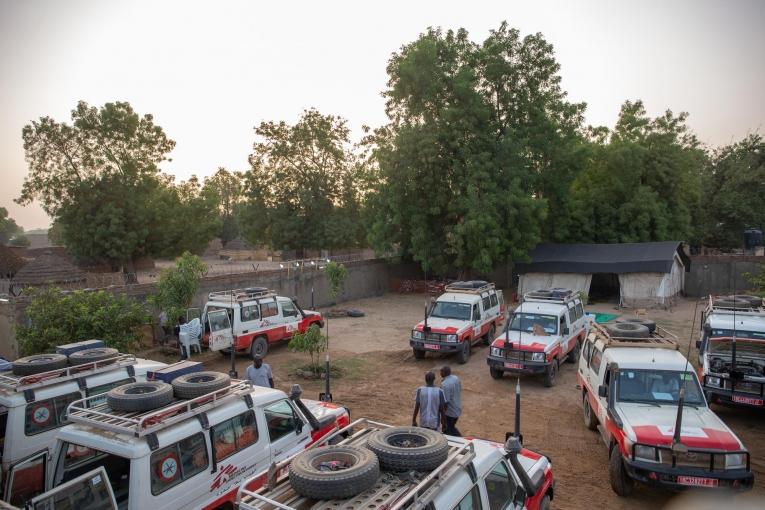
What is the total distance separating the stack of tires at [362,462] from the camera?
152 inches

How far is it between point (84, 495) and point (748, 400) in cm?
1136

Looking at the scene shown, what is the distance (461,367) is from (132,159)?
2833cm

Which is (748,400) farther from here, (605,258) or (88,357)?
(605,258)

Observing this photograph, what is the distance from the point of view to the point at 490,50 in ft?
97.3

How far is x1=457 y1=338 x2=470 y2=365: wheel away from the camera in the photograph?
50.0ft

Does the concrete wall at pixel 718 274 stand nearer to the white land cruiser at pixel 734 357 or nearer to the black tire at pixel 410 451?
the white land cruiser at pixel 734 357

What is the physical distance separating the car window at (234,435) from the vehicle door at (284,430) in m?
0.28

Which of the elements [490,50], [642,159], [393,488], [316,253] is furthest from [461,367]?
[316,253]

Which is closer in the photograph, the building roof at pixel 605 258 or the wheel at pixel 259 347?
the wheel at pixel 259 347

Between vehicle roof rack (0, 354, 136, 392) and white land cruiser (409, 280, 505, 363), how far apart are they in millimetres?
8867

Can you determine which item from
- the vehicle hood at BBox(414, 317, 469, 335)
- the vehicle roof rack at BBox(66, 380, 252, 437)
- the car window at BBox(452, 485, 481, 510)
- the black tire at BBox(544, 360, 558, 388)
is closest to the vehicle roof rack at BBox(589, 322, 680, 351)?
the black tire at BBox(544, 360, 558, 388)

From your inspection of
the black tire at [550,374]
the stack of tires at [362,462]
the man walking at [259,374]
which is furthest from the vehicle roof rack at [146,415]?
the black tire at [550,374]

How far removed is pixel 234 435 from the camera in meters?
6.24

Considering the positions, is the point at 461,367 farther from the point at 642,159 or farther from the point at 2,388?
the point at 642,159
